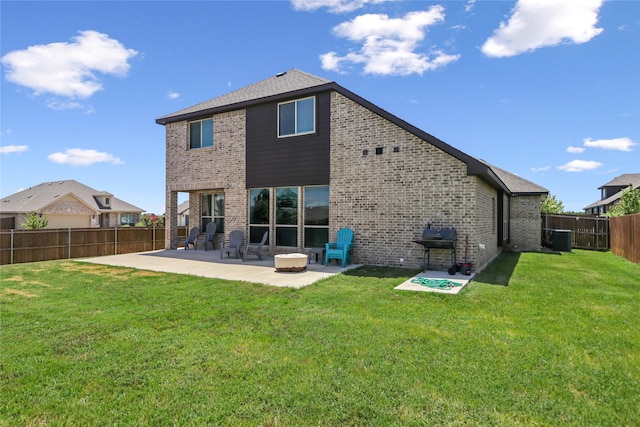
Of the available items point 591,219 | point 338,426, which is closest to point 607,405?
point 338,426

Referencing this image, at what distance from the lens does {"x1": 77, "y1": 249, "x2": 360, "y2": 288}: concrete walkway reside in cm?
792

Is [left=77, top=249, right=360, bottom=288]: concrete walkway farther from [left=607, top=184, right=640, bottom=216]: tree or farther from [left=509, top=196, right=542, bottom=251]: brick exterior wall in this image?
[left=607, top=184, right=640, bottom=216]: tree

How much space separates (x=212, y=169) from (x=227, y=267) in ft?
16.7

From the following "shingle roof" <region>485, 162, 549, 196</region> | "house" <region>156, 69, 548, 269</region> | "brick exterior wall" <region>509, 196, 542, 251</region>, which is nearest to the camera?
"house" <region>156, 69, 548, 269</region>

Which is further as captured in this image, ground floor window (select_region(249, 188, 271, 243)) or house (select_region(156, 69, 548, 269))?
ground floor window (select_region(249, 188, 271, 243))

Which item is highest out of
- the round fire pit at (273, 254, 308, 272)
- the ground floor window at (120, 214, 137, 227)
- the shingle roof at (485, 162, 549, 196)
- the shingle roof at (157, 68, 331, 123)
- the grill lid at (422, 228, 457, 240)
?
the shingle roof at (157, 68, 331, 123)

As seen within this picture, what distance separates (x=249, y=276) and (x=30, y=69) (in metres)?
10.8

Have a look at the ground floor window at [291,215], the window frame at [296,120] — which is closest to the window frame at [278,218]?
the ground floor window at [291,215]

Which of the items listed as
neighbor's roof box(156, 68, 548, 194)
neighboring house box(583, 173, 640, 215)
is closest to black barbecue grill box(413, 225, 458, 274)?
neighbor's roof box(156, 68, 548, 194)

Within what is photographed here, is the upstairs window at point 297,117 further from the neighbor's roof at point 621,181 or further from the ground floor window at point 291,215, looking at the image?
the neighbor's roof at point 621,181

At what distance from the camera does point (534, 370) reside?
3.26m

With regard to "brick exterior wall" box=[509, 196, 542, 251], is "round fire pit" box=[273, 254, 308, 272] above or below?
below

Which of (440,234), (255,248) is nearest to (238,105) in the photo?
(255,248)

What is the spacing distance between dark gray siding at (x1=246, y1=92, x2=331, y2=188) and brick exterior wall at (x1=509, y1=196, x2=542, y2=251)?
445 inches
